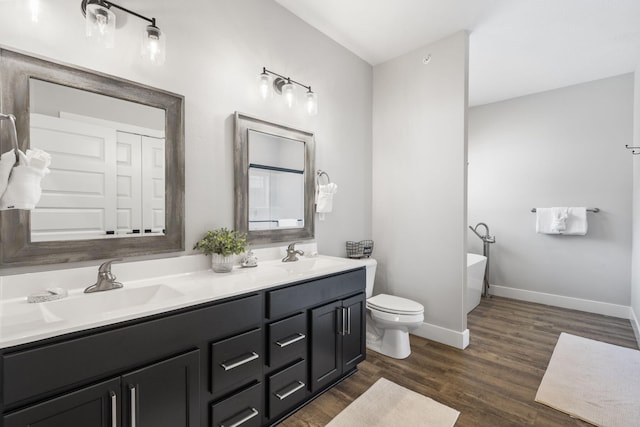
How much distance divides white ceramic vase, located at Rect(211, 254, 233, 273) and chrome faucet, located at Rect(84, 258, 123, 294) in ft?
1.60

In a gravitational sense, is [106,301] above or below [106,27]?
below

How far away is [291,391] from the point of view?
1645 millimetres

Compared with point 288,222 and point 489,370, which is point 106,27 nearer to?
point 288,222

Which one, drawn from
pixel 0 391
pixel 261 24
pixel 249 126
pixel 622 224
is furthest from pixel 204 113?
pixel 622 224

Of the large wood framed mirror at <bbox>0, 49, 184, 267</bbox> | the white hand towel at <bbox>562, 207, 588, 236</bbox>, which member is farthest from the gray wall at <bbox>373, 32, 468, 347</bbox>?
the large wood framed mirror at <bbox>0, 49, 184, 267</bbox>

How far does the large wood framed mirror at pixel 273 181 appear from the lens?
2.02 m

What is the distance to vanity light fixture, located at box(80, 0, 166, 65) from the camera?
4.44 feet

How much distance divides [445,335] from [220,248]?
2.18m

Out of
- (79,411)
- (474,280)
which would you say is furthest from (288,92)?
(474,280)

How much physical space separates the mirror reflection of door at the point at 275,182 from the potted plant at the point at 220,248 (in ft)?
1.02

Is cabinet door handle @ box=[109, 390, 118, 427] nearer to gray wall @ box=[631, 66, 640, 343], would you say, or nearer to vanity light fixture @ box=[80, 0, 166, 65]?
vanity light fixture @ box=[80, 0, 166, 65]

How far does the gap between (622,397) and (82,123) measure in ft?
11.7

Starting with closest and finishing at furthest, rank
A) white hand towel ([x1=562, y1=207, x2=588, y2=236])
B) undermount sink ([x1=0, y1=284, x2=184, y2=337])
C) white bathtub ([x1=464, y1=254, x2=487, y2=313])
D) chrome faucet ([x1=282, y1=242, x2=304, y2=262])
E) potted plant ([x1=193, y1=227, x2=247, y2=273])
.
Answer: undermount sink ([x1=0, y1=284, x2=184, y2=337]) < potted plant ([x1=193, y1=227, x2=247, y2=273]) < chrome faucet ([x1=282, y1=242, x2=304, y2=262]) < white bathtub ([x1=464, y1=254, x2=487, y2=313]) < white hand towel ([x1=562, y1=207, x2=588, y2=236])

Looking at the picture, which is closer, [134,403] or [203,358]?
[134,403]
